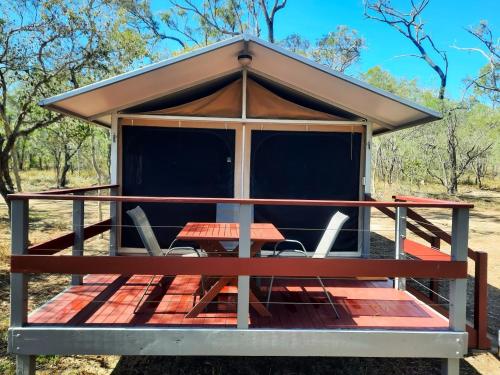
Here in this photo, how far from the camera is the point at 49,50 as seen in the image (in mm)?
9500

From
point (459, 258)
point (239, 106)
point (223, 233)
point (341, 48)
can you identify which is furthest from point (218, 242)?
point (341, 48)

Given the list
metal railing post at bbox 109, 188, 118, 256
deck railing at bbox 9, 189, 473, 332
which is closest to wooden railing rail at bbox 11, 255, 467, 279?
deck railing at bbox 9, 189, 473, 332

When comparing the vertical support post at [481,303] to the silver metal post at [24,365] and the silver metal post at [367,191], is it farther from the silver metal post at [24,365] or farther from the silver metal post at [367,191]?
the silver metal post at [24,365]

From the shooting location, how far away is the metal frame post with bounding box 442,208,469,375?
3082 mm

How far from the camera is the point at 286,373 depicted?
3.72 m

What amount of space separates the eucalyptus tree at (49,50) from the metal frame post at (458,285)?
806 cm

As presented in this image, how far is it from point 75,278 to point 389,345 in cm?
314

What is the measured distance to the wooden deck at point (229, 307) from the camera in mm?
3260

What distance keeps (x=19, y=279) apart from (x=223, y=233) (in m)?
1.61

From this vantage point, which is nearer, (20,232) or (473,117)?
(20,232)

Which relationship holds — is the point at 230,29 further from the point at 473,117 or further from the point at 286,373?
the point at 286,373

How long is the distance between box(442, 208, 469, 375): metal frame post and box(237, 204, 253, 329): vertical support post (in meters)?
1.55

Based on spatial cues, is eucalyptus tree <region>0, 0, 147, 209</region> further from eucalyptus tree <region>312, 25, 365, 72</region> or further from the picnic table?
eucalyptus tree <region>312, 25, 365, 72</region>

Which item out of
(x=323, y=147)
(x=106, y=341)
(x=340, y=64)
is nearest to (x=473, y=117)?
(x=340, y=64)
